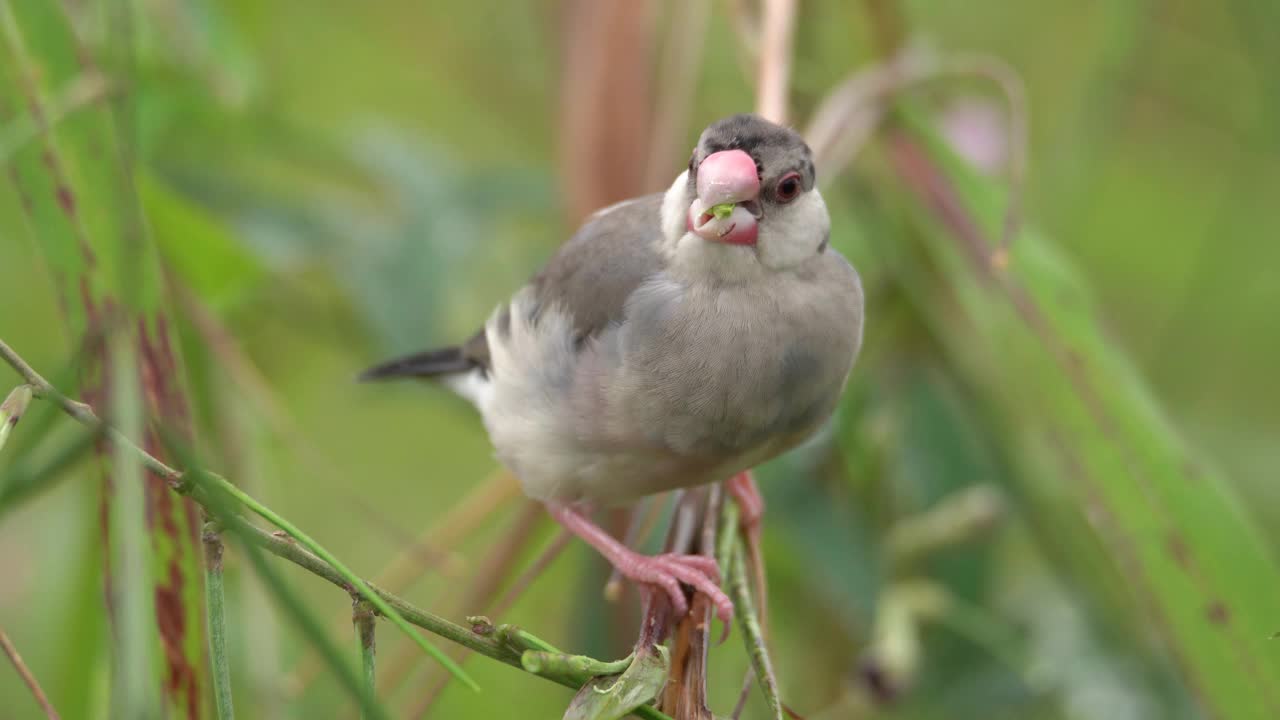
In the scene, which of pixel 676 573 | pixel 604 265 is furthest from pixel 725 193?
A: pixel 676 573

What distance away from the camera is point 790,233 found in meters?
1.35

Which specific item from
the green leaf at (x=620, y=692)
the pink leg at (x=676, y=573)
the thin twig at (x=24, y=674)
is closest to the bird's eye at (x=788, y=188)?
the pink leg at (x=676, y=573)

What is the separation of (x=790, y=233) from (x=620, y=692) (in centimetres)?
63

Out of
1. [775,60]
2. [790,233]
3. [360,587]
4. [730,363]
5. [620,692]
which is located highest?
[775,60]

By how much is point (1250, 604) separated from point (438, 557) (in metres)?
0.99

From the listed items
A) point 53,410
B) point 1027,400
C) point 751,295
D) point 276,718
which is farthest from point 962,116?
point 53,410

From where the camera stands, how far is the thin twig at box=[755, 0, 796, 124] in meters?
1.60

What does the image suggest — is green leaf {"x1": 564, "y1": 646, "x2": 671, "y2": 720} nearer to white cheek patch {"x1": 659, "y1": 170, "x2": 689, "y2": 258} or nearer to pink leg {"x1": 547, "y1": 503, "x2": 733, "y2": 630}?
pink leg {"x1": 547, "y1": 503, "x2": 733, "y2": 630}

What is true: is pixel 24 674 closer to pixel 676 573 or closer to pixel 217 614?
pixel 217 614

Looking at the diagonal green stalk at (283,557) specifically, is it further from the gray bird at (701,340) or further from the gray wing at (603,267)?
the gray wing at (603,267)

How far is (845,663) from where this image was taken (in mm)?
1981

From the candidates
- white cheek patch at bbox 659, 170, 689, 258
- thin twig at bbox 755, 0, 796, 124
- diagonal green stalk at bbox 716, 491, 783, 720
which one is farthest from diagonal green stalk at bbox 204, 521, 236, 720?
thin twig at bbox 755, 0, 796, 124

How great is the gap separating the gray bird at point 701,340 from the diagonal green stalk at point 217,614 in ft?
1.69

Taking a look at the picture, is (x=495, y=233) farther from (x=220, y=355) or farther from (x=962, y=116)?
(x=962, y=116)
